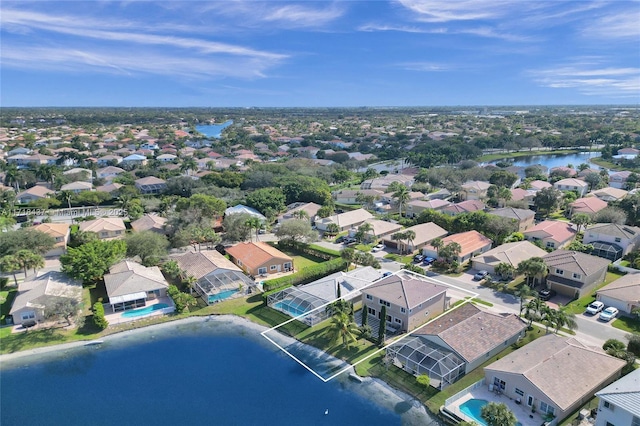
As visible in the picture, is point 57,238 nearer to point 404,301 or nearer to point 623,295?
point 404,301

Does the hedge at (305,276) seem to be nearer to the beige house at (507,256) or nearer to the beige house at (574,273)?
the beige house at (507,256)

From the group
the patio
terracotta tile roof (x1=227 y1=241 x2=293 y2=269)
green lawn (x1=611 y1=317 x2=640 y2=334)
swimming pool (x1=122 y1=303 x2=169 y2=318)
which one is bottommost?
swimming pool (x1=122 y1=303 x2=169 y2=318)

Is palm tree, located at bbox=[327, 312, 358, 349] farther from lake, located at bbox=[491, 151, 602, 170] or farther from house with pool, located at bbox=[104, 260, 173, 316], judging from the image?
lake, located at bbox=[491, 151, 602, 170]

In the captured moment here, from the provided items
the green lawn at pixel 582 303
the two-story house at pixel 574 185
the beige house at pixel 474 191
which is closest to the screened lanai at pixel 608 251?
the green lawn at pixel 582 303

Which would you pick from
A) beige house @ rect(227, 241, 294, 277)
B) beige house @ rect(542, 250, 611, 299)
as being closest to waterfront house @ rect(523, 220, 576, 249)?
beige house @ rect(542, 250, 611, 299)

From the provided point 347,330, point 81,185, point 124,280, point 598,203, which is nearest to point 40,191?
point 81,185

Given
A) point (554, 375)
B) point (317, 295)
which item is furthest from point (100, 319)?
point (554, 375)

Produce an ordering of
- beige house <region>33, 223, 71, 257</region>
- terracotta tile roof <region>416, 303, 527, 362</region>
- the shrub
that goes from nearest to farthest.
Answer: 1. terracotta tile roof <region>416, 303, 527, 362</region>
2. the shrub
3. beige house <region>33, 223, 71, 257</region>
